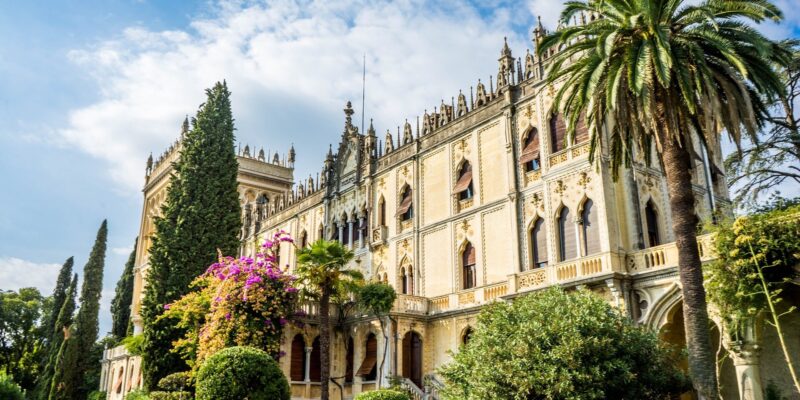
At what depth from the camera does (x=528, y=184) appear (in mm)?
24172

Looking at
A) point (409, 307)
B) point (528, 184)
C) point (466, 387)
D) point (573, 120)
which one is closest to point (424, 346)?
point (409, 307)

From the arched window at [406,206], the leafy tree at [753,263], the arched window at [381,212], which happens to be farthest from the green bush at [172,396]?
the leafy tree at [753,263]

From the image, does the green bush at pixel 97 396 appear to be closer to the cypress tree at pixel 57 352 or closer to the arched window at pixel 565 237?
the cypress tree at pixel 57 352

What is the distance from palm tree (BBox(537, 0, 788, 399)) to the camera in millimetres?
13906

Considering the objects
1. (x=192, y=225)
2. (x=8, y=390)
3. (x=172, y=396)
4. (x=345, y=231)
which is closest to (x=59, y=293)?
(x=8, y=390)

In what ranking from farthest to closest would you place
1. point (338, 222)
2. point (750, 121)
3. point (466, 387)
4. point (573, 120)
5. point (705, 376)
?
point (338, 222) → point (573, 120) → point (466, 387) → point (750, 121) → point (705, 376)

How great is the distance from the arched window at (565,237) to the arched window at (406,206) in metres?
8.63

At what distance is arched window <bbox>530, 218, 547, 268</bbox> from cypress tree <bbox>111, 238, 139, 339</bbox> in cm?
4196

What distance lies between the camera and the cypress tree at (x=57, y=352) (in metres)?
44.5

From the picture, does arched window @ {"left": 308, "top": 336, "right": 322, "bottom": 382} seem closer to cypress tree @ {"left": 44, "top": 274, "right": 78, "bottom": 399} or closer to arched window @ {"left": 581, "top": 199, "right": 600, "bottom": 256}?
arched window @ {"left": 581, "top": 199, "right": 600, "bottom": 256}

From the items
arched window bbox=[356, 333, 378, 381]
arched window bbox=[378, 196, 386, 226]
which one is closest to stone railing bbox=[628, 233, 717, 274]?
arched window bbox=[356, 333, 378, 381]

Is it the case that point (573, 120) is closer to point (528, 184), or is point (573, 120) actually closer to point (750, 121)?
point (750, 121)

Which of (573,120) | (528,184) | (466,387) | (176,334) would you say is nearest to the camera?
(466,387)

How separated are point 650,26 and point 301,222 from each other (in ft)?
86.5
